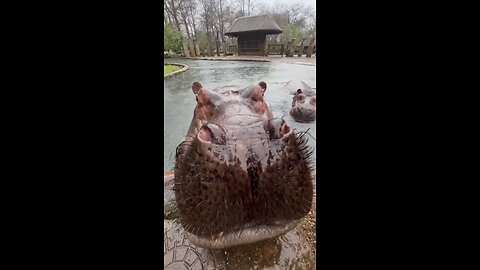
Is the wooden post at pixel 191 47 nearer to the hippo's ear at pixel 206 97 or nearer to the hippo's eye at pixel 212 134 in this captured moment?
the hippo's ear at pixel 206 97

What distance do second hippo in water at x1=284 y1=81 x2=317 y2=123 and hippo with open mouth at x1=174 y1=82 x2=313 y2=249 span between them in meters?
0.27

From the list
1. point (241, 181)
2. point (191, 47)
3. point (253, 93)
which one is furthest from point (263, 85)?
point (241, 181)

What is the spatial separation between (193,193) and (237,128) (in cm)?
25

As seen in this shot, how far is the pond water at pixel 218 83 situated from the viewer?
1.34m

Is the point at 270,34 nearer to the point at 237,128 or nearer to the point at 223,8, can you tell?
the point at 223,8

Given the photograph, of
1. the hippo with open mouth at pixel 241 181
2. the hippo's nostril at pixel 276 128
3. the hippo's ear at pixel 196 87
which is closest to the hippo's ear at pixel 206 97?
the hippo's ear at pixel 196 87

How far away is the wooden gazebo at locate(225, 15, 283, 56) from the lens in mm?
1394

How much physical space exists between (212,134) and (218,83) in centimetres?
41

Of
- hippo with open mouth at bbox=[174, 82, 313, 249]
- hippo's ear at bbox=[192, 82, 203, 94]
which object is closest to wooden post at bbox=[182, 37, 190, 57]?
hippo's ear at bbox=[192, 82, 203, 94]

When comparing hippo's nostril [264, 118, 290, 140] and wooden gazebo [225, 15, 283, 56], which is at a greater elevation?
wooden gazebo [225, 15, 283, 56]

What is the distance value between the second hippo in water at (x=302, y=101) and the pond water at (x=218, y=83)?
23mm

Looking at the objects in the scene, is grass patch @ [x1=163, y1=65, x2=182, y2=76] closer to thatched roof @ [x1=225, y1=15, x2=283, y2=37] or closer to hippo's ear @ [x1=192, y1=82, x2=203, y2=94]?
hippo's ear @ [x1=192, y1=82, x2=203, y2=94]
